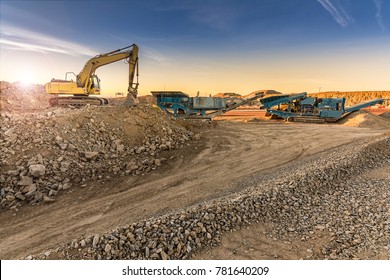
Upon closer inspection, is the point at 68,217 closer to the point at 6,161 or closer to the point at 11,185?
the point at 11,185

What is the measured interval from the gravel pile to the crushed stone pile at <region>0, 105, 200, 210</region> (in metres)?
3.24

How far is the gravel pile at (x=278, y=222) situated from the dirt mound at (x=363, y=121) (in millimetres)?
13223

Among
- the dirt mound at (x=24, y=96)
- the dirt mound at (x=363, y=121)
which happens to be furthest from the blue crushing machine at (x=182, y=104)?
the dirt mound at (x=24, y=96)

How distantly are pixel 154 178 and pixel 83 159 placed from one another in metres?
2.27

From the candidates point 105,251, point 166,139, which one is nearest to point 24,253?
point 105,251

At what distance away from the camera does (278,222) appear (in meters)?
4.58

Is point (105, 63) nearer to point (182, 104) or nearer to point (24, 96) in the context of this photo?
point (182, 104)

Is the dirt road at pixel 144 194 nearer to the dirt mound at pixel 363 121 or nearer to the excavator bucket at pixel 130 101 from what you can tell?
the excavator bucket at pixel 130 101

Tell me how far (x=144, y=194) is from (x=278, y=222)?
127 inches

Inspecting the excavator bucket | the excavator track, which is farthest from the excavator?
the excavator bucket

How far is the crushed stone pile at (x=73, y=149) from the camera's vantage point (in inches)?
257

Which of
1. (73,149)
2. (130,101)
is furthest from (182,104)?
(73,149)

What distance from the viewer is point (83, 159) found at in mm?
7797
